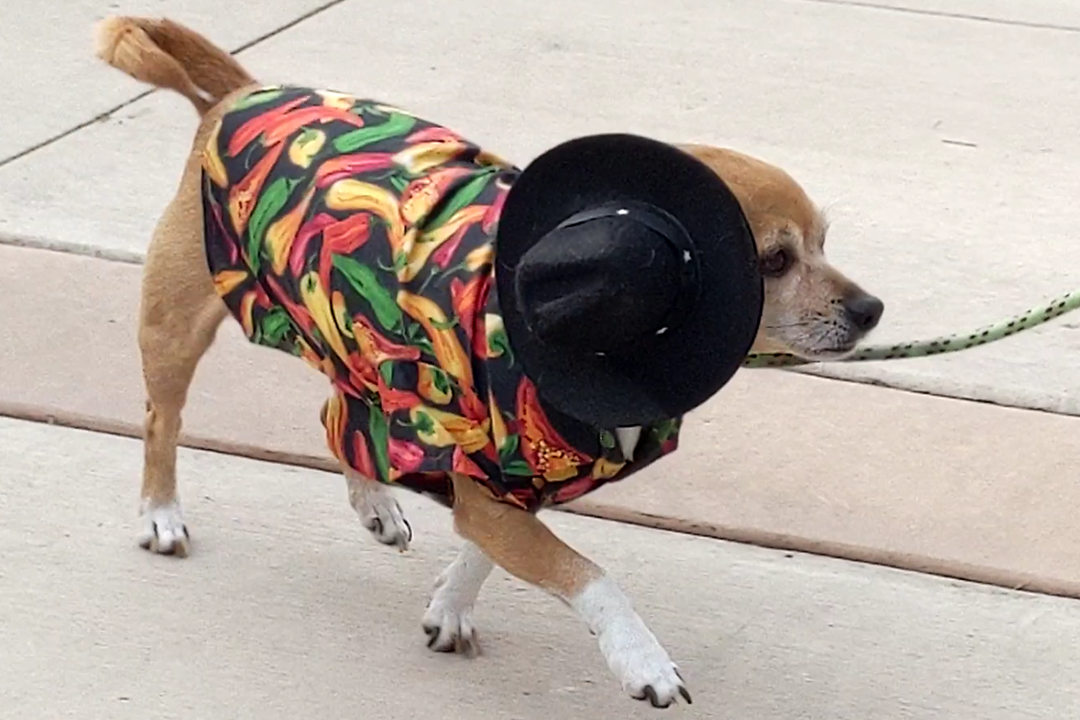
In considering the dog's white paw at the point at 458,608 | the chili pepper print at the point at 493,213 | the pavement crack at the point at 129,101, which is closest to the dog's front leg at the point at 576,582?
the dog's white paw at the point at 458,608

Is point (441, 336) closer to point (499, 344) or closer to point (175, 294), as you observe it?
point (499, 344)

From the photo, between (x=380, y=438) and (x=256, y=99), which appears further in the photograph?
(x=256, y=99)

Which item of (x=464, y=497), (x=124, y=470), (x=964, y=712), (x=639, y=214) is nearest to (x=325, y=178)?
(x=464, y=497)

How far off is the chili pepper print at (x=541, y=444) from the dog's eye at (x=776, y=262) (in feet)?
1.61

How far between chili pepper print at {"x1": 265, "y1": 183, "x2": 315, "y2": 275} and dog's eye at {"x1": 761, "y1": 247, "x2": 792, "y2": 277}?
87 centimetres

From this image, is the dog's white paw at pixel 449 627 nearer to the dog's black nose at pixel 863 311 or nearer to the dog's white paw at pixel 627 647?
the dog's white paw at pixel 627 647

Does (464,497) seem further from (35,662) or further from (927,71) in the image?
(927,71)

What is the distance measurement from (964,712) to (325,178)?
1613 mm

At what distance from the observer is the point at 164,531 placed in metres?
4.10

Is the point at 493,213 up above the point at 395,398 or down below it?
above

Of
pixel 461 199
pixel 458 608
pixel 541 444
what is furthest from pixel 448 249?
pixel 458 608

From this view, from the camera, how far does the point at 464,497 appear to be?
11.1 feet

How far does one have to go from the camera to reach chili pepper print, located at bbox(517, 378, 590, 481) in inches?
125

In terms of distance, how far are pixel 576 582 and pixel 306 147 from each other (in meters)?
1.02
